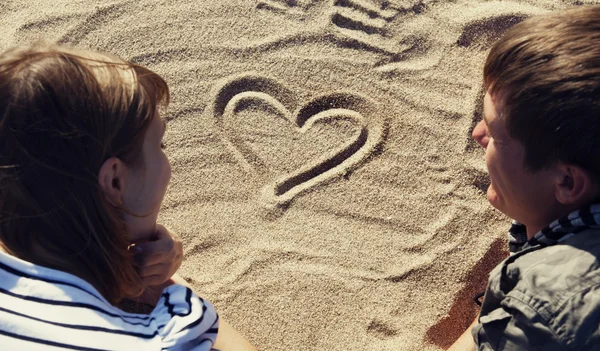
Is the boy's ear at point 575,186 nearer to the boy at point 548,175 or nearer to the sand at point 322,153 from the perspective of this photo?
the boy at point 548,175

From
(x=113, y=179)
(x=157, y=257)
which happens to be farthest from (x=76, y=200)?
(x=157, y=257)

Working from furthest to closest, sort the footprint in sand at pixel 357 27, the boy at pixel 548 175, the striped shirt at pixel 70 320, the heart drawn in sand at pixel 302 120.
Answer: the footprint in sand at pixel 357 27 → the heart drawn in sand at pixel 302 120 → the boy at pixel 548 175 → the striped shirt at pixel 70 320

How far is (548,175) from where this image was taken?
1412 millimetres

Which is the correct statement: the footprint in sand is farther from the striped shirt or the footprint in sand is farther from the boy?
the striped shirt

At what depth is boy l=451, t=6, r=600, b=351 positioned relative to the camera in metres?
1.26

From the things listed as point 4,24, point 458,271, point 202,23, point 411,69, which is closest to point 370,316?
point 458,271

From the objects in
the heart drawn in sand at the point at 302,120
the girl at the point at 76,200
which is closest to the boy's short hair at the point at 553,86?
the heart drawn in sand at the point at 302,120

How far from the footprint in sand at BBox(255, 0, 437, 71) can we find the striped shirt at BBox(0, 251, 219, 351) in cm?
135

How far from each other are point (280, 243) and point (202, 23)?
1010 mm

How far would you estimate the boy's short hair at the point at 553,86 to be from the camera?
4.33 ft

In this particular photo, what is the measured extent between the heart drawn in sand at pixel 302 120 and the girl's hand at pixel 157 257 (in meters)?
0.45

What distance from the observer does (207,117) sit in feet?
7.23

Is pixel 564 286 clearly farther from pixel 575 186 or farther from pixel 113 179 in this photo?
pixel 113 179

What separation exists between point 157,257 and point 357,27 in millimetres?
1263
